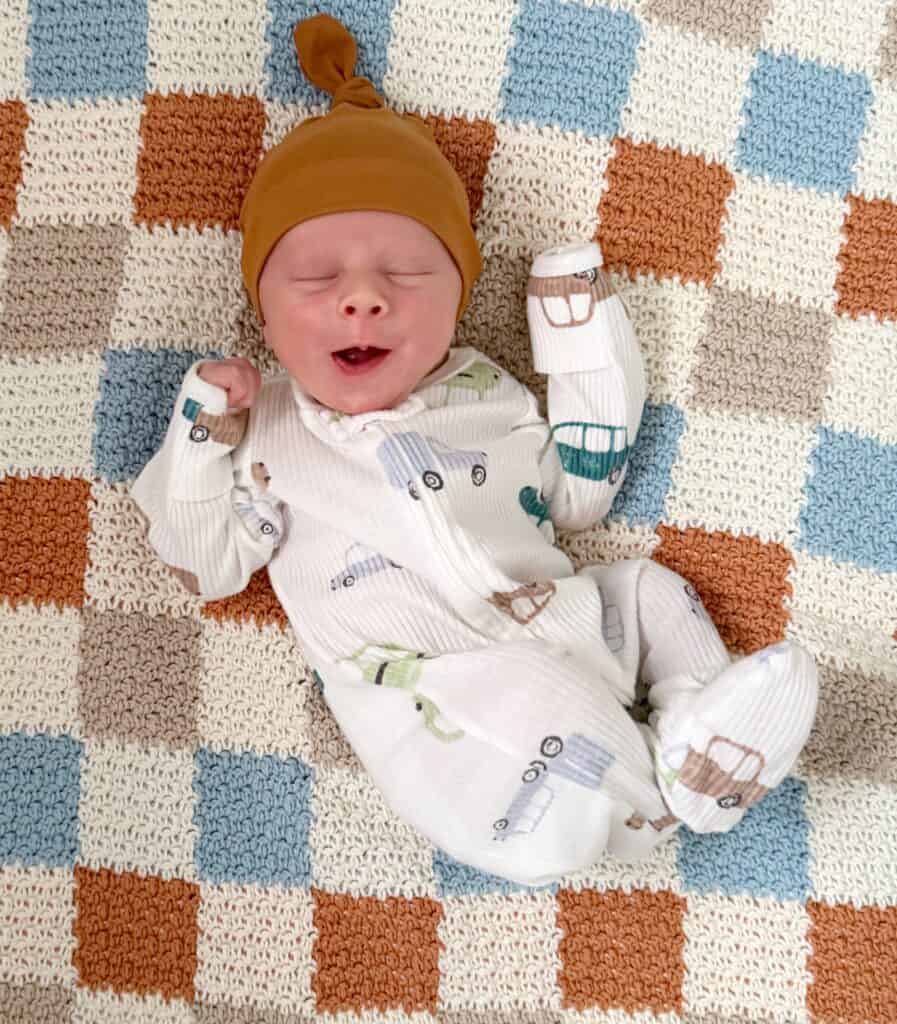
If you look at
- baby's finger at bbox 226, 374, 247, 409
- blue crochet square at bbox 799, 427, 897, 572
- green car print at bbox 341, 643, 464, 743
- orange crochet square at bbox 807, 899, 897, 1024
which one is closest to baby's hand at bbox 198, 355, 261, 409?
baby's finger at bbox 226, 374, 247, 409

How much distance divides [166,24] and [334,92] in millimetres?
207

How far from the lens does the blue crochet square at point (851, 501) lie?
141 cm

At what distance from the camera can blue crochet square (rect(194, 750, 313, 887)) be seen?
136 centimetres

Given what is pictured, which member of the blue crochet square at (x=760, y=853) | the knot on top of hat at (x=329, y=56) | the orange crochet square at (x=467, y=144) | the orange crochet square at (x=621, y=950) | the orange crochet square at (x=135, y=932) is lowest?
the orange crochet square at (x=135, y=932)

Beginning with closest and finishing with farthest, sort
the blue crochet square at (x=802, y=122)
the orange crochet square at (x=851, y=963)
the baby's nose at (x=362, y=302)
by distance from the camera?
the baby's nose at (x=362, y=302) < the orange crochet square at (x=851, y=963) < the blue crochet square at (x=802, y=122)

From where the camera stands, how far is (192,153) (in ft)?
4.57

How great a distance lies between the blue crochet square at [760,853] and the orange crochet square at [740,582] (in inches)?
6.4

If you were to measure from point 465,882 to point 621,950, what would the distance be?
0.58 ft

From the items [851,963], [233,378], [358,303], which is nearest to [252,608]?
[233,378]

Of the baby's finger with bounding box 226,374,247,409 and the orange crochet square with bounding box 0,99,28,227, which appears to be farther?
the orange crochet square with bounding box 0,99,28,227

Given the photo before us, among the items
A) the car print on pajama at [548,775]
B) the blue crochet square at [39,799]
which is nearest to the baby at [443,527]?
the car print on pajama at [548,775]

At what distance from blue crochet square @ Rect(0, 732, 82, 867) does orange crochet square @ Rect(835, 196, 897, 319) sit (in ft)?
3.19

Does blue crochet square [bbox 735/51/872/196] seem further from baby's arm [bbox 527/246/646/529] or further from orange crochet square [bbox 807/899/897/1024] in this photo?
orange crochet square [bbox 807/899/897/1024]

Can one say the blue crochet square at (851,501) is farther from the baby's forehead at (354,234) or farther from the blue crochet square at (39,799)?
the blue crochet square at (39,799)
